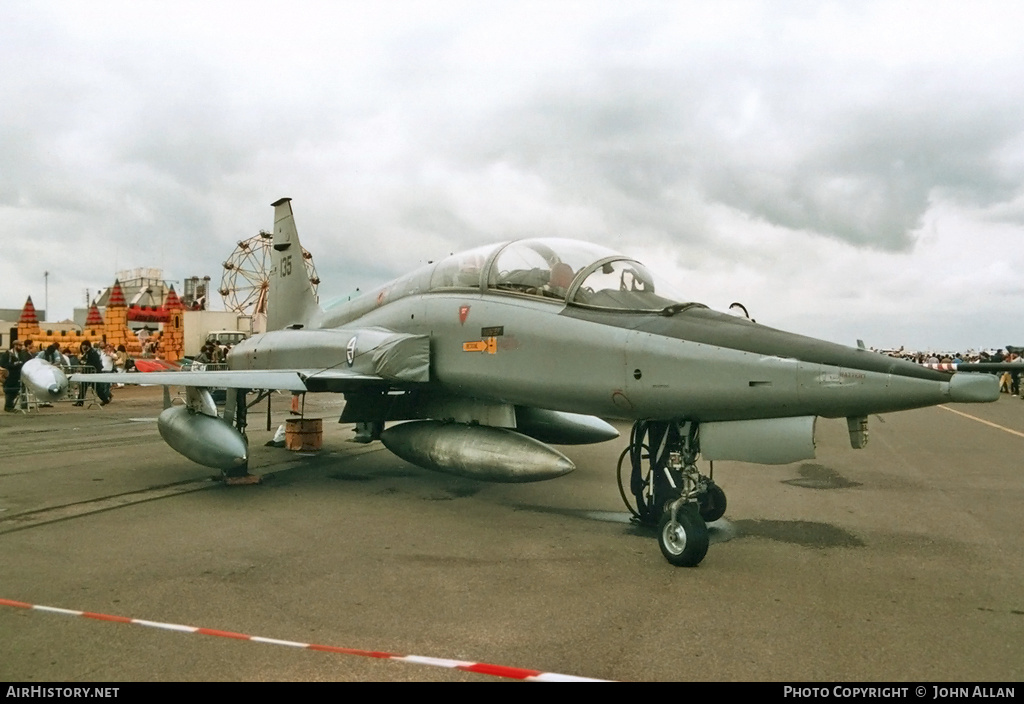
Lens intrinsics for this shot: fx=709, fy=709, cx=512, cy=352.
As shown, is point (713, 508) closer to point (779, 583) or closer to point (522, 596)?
point (779, 583)

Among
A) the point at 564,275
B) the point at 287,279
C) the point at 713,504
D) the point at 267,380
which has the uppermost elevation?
the point at 287,279

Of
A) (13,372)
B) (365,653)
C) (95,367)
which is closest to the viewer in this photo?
(365,653)

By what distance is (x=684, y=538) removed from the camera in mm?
5457

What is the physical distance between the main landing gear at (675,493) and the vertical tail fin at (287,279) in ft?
26.1

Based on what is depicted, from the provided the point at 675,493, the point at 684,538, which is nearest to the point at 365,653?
the point at 684,538

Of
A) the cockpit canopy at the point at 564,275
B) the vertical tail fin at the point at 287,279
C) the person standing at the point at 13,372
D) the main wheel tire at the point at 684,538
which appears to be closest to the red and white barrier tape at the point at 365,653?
the main wheel tire at the point at 684,538

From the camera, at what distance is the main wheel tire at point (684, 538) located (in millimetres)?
5410

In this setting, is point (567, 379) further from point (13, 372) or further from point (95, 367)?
point (95, 367)

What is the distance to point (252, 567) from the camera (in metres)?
5.46

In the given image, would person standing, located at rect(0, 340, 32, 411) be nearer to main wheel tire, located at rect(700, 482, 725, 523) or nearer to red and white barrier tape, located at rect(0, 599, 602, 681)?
red and white barrier tape, located at rect(0, 599, 602, 681)

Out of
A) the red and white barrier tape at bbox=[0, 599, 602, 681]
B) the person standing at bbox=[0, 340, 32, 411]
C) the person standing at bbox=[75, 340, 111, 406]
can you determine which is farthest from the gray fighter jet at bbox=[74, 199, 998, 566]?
the person standing at bbox=[75, 340, 111, 406]

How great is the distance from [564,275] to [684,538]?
9.19 ft

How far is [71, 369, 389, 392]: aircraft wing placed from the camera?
8.26 m

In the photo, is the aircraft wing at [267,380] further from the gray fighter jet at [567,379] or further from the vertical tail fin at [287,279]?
the vertical tail fin at [287,279]
